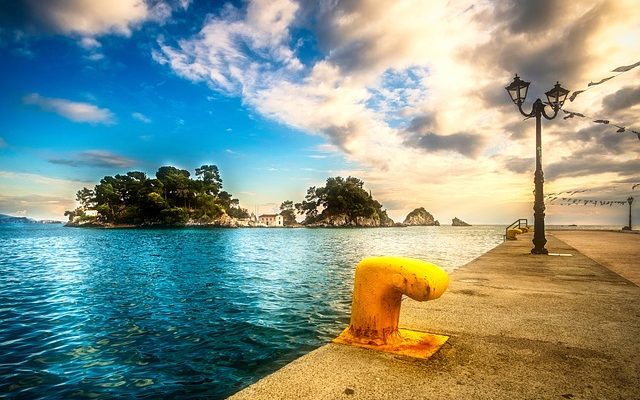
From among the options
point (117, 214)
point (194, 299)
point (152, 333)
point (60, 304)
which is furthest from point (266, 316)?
point (117, 214)

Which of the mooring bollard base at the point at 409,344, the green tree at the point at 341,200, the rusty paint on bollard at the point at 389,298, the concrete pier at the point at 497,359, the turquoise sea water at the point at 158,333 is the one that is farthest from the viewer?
the green tree at the point at 341,200

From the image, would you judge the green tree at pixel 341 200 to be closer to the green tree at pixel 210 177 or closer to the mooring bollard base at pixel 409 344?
the green tree at pixel 210 177

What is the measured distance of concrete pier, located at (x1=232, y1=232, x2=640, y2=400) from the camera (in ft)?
7.84

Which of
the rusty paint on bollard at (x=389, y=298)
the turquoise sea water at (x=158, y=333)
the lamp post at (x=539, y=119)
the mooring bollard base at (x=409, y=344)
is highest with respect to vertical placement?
the lamp post at (x=539, y=119)

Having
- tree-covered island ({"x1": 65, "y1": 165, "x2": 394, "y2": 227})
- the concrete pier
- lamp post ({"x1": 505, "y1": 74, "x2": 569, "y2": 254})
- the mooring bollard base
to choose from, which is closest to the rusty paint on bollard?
the mooring bollard base

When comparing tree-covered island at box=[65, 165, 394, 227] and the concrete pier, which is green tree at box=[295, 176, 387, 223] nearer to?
tree-covered island at box=[65, 165, 394, 227]

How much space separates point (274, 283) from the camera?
14.1 meters

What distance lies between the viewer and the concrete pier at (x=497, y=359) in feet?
7.84

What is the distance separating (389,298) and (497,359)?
106 cm

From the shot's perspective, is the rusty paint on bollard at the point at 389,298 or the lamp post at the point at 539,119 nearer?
the rusty paint on bollard at the point at 389,298

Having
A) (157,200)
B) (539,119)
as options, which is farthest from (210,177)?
(539,119)

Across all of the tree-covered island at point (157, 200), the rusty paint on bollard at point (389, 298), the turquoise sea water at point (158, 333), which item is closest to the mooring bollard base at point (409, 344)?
the rusty paint on bollard at point (389, 298)

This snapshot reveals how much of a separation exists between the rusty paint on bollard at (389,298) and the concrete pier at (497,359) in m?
0.17

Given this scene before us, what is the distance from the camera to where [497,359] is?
2975mm
